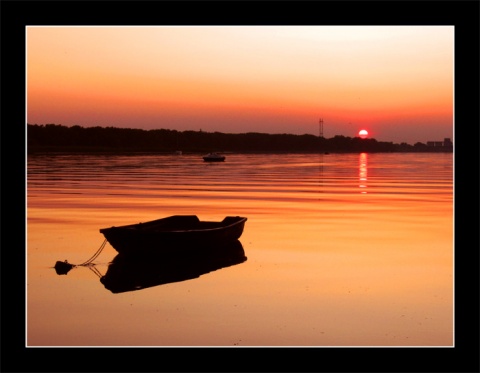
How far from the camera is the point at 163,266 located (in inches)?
857

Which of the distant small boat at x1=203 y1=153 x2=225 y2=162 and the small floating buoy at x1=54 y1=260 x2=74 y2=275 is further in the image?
the distant small boat at x1=203 y1=153 x2=225 y2=162

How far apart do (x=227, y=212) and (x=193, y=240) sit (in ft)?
52.5

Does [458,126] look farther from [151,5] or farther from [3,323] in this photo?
[3,323]

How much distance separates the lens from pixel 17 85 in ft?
27.7

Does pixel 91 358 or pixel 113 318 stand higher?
pixel 91 358

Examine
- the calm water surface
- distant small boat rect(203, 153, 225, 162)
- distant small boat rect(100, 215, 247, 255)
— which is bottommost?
the calm water surface

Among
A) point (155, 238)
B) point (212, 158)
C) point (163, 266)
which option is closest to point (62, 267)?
point (155, 238)

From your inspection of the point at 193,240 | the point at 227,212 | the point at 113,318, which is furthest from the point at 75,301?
the point at 227,212

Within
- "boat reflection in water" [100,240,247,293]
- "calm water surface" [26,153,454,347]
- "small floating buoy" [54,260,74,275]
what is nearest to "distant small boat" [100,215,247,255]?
"boat reflection in water" [100,240,247,293]

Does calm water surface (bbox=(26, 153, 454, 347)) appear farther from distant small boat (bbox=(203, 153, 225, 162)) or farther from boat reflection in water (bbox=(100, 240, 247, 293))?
distant small boat (bbox=(203, 153, 225, 162))

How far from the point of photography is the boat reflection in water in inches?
782

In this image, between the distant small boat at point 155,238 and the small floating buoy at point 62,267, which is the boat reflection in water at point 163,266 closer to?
the distant small boat at point 155,238

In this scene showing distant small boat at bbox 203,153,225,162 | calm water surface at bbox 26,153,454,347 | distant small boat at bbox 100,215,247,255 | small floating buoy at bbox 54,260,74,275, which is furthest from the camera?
distant small boat at bbox 203,153,225,162

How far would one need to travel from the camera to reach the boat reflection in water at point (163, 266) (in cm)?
1986
